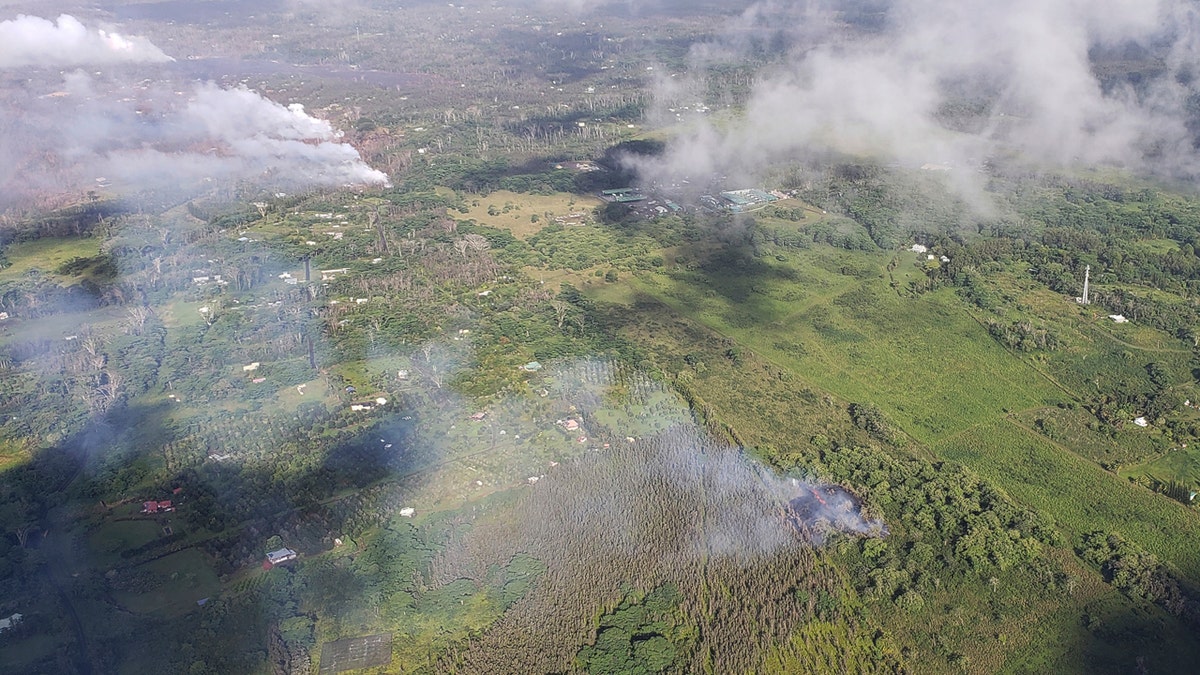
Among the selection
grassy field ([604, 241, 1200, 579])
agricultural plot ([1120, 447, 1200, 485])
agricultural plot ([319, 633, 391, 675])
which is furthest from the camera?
agricultural plot ([1120, 447, 1200, 485])

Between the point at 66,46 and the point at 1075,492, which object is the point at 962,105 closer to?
the point at 1075,492

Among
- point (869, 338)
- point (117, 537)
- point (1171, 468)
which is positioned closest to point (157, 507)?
point (117, 537)

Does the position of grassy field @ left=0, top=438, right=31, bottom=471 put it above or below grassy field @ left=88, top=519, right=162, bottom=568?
above

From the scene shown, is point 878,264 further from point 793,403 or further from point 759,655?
point 759,655

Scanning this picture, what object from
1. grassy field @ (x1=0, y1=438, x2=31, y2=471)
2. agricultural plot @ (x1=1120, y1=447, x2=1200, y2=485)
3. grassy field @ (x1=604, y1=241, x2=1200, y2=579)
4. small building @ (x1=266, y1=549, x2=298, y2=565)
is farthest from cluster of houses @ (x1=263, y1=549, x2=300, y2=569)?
agricultural plot @ (x1=1120, y1=447, x2=1200, y2=485)

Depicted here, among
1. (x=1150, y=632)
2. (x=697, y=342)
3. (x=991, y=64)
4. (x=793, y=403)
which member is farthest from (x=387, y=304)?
(x=991, y=64)

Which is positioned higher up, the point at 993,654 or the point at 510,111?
the point at 510,111

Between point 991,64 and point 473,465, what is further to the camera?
point 991,64

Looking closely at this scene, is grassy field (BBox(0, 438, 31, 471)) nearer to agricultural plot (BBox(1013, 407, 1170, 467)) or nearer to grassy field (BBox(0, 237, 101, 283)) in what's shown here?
grassy field (BBox(0, 237, 101, 283))
